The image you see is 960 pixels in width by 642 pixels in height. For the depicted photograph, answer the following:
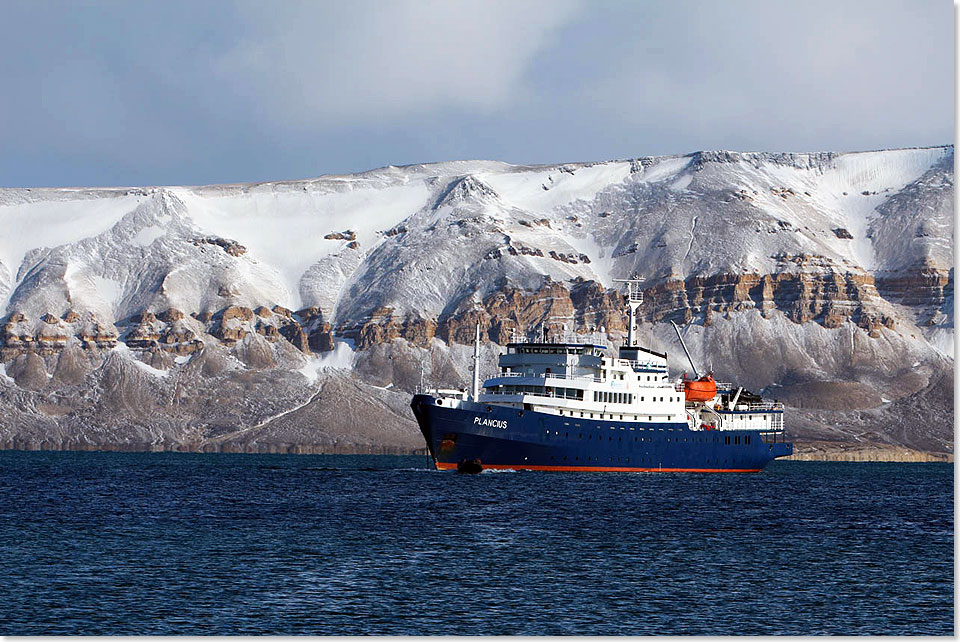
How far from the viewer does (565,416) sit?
134 meters

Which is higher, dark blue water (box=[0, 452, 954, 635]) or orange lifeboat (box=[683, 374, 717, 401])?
orange lifeboat (box=[683, 374, 717, 401])

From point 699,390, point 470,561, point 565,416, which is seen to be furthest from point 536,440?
point 470,561

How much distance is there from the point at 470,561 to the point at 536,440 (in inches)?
2448

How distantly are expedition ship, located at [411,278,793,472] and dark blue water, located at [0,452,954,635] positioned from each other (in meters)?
13.2

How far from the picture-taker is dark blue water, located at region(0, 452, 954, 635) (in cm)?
5534

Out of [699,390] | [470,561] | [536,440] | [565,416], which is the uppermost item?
[699,390]

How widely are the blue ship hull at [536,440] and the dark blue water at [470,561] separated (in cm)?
1253

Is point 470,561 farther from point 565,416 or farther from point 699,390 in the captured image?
point 699,390

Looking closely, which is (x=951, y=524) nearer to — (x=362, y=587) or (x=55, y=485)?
(x=362, y=587)

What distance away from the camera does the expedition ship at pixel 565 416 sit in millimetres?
131750

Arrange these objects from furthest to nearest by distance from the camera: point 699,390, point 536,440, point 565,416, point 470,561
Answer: point 699,390, point 565,416, point 536,440, point 470,561

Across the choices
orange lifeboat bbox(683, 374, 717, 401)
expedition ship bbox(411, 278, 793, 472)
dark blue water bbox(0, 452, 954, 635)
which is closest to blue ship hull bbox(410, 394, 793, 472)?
expedition ship bbox(411, 278, 793, 472)

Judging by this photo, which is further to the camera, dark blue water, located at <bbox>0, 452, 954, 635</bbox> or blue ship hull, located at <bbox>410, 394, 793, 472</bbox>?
blue ship hull, located at <bbox>410, 394, 793, 472</bbox>

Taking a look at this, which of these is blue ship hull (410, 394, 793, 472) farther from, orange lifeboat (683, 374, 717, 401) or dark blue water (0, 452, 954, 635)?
dark blue water (0, 452, 954, 635)
